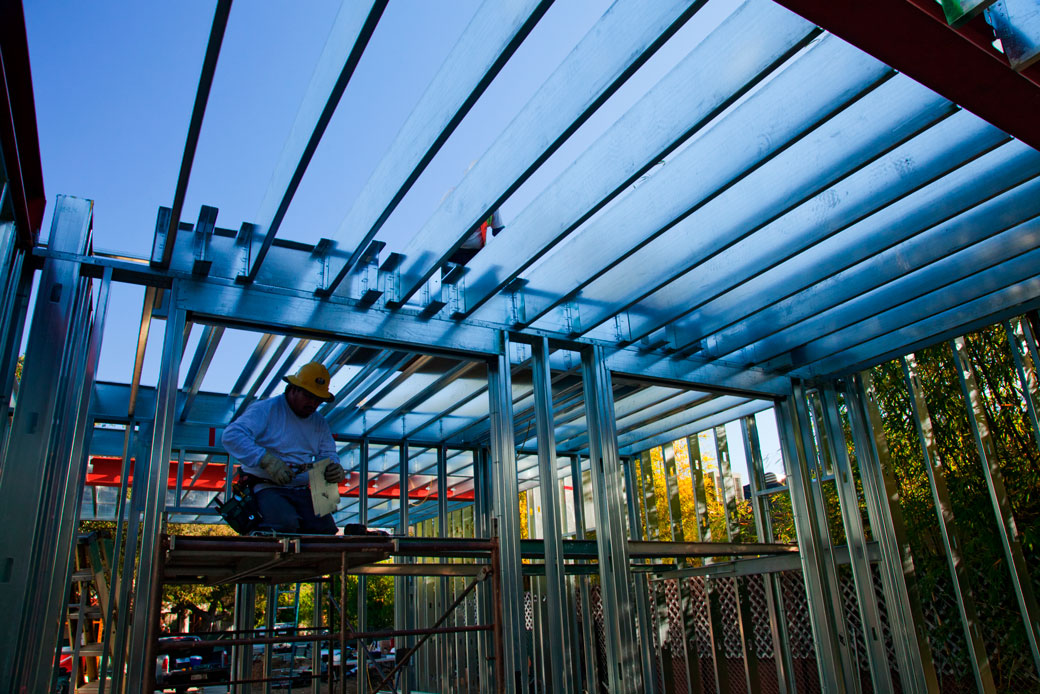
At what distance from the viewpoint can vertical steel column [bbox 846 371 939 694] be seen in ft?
20.4

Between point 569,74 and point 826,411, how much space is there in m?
4.76

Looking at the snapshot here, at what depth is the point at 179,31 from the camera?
10.0ft

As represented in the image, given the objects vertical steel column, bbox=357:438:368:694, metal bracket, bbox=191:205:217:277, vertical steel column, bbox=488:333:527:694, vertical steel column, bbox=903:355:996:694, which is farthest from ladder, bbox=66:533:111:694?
vertical steel column, bbox=903:355:996:694

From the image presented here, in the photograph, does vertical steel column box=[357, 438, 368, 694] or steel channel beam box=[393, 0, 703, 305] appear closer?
steel channel beam box=[393, 0, 703, 305]

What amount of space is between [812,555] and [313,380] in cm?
465

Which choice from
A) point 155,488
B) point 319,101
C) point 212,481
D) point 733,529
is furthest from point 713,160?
point 212,481

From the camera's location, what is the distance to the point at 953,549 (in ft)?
20.3

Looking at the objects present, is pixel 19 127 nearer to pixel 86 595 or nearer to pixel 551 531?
Answer: pixel 551 531

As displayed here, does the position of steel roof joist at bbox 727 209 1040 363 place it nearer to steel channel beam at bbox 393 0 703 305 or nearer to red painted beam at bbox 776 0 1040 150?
red painted beam at bbox 776 0 1040 150

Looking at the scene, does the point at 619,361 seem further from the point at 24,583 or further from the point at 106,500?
the point at 106,500

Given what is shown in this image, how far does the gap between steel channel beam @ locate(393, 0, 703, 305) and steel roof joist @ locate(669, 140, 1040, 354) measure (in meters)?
2.25

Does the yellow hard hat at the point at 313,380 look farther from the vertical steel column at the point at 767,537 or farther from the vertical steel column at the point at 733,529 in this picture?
the vertical steel column at the point at 733,529

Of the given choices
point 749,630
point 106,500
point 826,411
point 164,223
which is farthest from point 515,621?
point 106,500

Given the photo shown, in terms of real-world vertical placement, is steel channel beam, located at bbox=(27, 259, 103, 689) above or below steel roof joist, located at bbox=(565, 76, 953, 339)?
below
